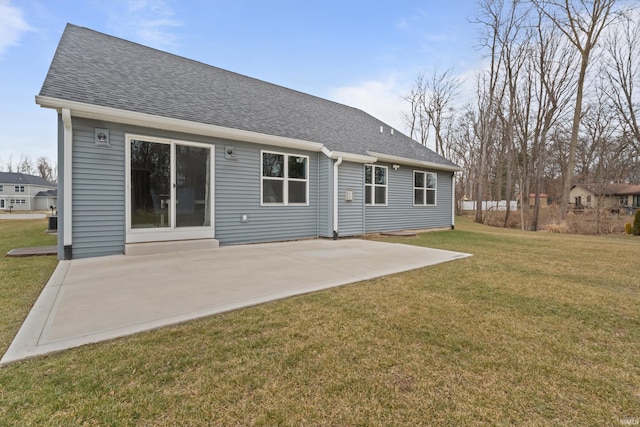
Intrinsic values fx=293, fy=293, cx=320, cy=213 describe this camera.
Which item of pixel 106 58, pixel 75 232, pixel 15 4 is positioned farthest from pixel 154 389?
pixel 15 4

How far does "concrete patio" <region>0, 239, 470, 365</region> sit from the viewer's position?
8.24 ft

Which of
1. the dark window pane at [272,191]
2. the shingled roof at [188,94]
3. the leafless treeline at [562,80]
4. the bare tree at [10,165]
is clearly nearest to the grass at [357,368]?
the shingled roof at [188,94]

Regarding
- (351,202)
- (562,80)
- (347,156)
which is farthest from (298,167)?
(562,80)

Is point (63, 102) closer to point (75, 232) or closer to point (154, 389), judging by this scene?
point (75, 232)

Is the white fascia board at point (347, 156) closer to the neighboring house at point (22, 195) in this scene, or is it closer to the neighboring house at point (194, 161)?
the neighboring house at point (194, 161)

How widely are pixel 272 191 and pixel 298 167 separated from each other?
1058 millimetres

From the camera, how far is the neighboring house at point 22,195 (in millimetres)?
35688

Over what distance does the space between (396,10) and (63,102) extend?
37.3ft

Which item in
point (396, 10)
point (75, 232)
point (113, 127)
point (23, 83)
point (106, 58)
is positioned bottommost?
point (75, 232)

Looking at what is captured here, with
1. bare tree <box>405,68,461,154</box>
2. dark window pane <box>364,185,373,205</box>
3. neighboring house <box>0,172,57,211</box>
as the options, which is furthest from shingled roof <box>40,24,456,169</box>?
neighboring house <box>0,172,57,211</box>

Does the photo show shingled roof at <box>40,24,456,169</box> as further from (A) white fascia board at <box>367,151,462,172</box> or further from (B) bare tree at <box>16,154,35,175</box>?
(B) bare tree at <box>16,154,35,175</box>

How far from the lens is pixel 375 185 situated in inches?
382

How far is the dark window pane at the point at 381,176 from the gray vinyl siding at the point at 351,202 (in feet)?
3.58

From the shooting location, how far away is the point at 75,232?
512cm
